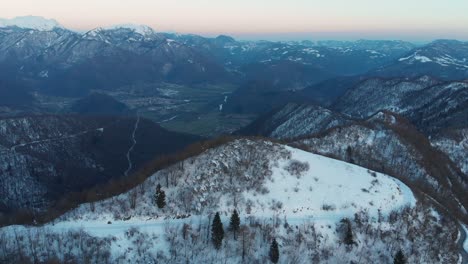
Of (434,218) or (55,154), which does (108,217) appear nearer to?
(434,218)

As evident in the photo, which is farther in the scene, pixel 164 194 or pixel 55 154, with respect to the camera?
pixel 55 154

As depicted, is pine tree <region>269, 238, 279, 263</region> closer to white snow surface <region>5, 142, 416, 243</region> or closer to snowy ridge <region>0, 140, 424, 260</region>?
snowy ridge <region>0, 140, 424, 260</region>

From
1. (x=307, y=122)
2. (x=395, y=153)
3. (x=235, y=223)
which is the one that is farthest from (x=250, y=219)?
(x=307, y=122)

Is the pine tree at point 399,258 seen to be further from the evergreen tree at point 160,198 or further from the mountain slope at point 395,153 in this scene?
the mountain slope at point 395,153

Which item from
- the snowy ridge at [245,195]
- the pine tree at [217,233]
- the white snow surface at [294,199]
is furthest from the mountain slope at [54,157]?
the pine tree at [217,233]

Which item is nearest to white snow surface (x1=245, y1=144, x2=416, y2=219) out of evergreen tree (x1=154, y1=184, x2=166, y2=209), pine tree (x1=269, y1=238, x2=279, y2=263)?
pine tree (x1=269, y1=238, x2=279, y2=263)

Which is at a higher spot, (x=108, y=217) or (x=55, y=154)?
(x=108, y=217)

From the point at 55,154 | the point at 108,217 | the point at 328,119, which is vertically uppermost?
the point at 108,217

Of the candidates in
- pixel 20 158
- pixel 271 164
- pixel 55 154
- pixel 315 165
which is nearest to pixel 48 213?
pixel 271 164

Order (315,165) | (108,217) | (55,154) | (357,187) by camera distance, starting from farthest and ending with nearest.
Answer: (55,154) → (315,165) → (357,187) → (108,217)
